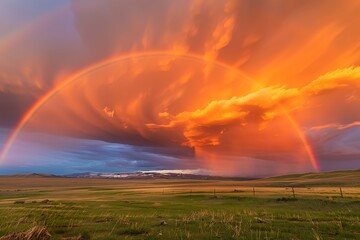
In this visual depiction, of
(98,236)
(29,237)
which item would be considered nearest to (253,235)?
(98,236)

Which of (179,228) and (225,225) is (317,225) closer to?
Answer: (225,225)

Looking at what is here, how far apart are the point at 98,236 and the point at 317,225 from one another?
1594cm

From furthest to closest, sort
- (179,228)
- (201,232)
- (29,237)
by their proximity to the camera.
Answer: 1. (179,228)
2. (201,232)
3. (29,237)

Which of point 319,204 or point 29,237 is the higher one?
point 319,204

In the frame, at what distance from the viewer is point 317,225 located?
23.4 meters

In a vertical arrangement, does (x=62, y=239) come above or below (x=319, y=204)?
below

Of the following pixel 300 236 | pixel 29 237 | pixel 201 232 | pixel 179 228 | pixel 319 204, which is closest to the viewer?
pixel 29 237

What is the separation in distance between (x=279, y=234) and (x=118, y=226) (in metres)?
11.5

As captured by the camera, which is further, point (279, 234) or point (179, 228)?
point (179, 228)

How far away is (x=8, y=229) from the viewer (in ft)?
70.8

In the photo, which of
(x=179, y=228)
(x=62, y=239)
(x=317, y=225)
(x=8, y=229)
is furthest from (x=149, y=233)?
(x=317, y=225)

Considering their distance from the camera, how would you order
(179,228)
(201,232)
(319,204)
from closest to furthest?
(201,232)
(179,228)
(319,204)

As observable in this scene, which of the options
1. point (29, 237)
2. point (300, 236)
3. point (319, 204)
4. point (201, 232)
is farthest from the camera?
point (319, 204)

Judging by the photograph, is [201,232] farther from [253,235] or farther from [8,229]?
[8,229]
